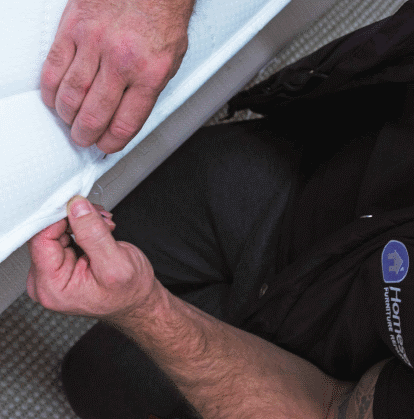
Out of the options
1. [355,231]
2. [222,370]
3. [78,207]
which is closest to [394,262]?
[355,231]

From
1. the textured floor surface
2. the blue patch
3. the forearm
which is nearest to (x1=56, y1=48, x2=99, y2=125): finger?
the forearm

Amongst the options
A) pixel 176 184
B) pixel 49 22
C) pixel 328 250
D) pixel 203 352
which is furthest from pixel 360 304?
pixel 49 22

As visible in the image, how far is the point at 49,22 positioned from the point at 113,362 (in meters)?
0.43

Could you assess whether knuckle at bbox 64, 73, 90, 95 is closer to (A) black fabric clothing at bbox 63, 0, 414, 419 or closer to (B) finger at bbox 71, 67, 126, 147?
(B) finger at bbox 71, 67, 126, 147

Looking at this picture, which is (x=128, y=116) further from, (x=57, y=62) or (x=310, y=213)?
(x=310, y=213)

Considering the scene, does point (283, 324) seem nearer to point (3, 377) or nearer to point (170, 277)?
point (170, 277)

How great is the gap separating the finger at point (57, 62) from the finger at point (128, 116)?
0.18 feet

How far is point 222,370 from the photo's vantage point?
1.51 ft

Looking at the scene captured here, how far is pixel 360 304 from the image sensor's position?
18.1 inches

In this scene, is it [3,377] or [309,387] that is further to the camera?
[3,377]

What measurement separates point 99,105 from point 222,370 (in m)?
0.32

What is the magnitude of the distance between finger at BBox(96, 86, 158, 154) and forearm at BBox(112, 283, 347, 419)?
0.17 m

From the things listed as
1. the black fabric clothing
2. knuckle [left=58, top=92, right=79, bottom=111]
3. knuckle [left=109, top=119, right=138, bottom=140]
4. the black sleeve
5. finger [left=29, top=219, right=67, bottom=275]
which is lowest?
the black sleeve

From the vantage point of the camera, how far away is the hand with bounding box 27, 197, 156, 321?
350 mm
